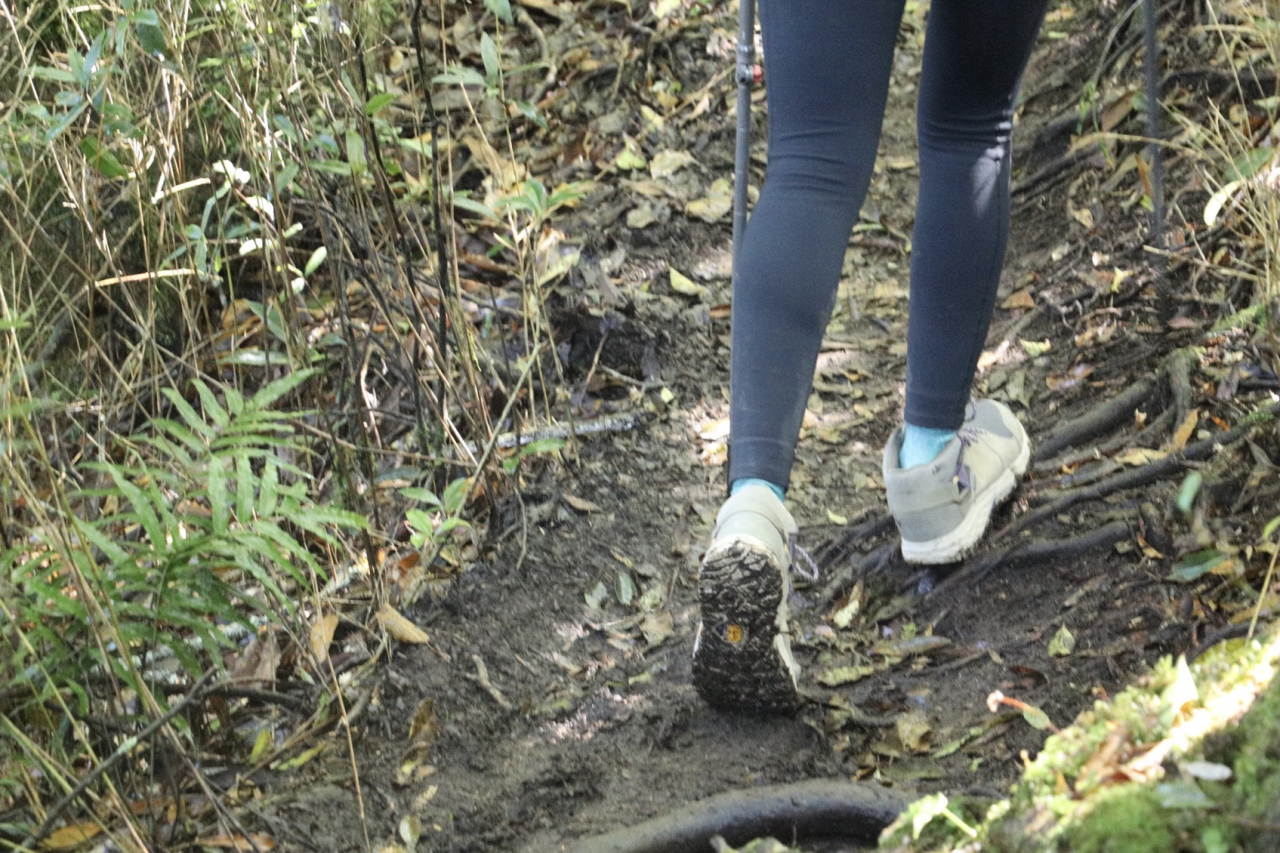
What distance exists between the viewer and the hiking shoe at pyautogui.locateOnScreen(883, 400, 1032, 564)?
2.38 metres

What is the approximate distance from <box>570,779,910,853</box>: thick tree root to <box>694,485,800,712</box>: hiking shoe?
0.27 meters

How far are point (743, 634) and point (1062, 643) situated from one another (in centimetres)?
63

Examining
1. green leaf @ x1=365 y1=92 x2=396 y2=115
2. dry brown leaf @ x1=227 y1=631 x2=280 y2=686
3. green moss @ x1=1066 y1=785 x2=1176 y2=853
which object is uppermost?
green leaf @ x1=365 y1=92 x2=396 y2=115

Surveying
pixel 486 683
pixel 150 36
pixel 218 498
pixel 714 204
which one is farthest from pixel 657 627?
pixel 714 204

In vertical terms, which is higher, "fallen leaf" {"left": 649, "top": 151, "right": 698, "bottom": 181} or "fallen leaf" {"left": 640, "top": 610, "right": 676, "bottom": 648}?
"fallen leaf" {"left": 649, "top": 151, "right": 698, "bottom": 181}

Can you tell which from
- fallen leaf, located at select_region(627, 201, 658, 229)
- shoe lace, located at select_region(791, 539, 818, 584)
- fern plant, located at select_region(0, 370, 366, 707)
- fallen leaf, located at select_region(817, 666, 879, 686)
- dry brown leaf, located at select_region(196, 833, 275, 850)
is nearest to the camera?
fern plant, located at select_region(0, 370, 366, 707)

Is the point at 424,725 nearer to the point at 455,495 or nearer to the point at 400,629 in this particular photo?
the point at 400,629

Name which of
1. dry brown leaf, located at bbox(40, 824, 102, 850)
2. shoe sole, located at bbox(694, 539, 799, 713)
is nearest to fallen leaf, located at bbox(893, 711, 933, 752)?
shoe sole, located at bbox(694, 539, 799, 713)

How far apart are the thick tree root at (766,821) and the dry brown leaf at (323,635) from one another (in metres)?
0.83

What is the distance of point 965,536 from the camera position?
2461 millimetres

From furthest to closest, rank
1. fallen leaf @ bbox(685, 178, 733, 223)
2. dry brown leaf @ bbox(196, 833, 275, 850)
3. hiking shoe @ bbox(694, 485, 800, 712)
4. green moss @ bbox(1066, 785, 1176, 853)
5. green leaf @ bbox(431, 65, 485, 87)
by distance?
fallen leaf @ bbox(685, 178, 733, 223) < green leaf @ bbox(431, 65, 485, 87) < hiking shoe @ bbox(694, 485, 800, 712) < dry brown leaf @ bbox(196, 833, 275, 850) < green moss @ bbox(1066, 785, 1176, 853)

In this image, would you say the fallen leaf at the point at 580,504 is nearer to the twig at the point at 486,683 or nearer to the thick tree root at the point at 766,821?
the twig at the point at 486,683

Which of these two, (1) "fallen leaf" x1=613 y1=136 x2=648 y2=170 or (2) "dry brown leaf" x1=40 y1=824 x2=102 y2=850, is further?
(1) "fallen leaf" x1=613 y1=136 x2=648 y2=170

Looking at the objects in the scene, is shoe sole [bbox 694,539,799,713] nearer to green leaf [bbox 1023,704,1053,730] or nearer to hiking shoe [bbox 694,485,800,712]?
hiking shoe [bbox 694,485,800,712]
